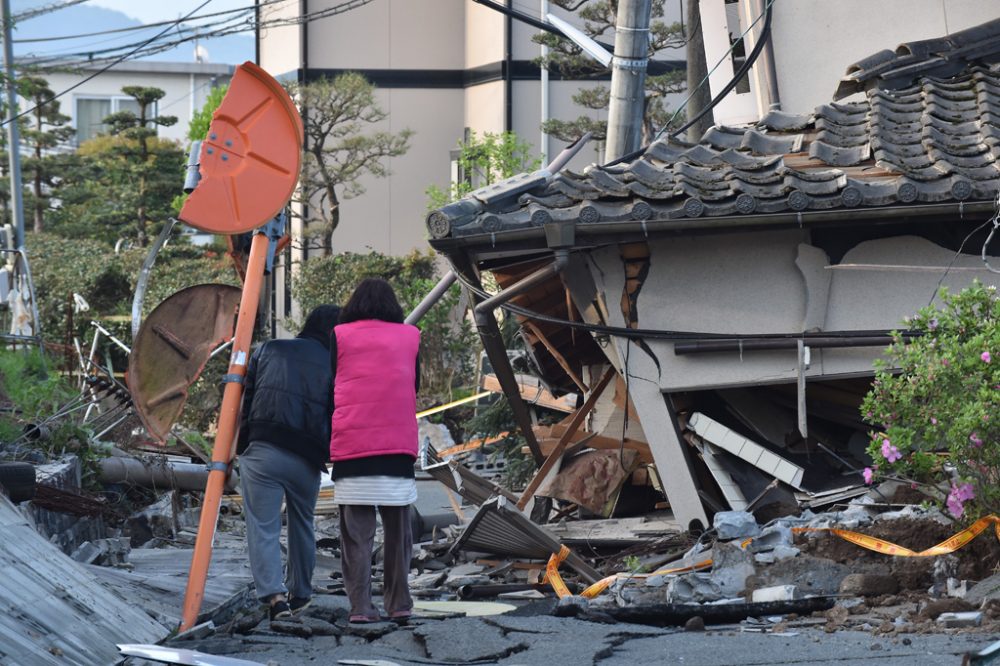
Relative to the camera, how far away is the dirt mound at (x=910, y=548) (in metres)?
7.78

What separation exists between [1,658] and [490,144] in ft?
74.1

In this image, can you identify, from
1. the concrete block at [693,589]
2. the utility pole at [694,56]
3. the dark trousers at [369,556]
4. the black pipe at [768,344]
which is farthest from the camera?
the utility pole at [694,56]

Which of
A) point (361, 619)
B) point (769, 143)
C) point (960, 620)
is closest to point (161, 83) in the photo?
point (769, 143)

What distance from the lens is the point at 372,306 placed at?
26.7ft

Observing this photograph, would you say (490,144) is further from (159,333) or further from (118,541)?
(118,541)

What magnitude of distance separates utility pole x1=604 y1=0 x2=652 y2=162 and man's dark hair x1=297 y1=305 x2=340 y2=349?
13.2 ft

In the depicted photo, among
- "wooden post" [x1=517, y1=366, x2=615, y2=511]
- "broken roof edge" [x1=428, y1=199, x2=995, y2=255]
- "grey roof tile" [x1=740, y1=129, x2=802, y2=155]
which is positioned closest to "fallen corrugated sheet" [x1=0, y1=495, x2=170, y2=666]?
"broken roof edge" [x1=428, y1=199, x2=995, y2=255]

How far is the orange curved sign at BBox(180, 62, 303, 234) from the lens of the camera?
8008mm

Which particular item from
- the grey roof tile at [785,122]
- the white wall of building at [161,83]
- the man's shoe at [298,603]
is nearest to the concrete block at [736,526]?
the man's shoe at [298,603]

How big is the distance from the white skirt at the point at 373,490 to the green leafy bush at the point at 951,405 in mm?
2545

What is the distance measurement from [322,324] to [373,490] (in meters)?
1.15

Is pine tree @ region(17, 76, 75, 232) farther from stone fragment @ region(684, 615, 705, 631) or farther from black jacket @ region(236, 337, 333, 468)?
stone fragment @ region(684, 615, 705, 631)

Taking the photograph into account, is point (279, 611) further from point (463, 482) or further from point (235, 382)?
point (463, 482)

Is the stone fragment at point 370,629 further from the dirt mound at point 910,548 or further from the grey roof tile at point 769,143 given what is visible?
the grey roof tile at point 769,143
